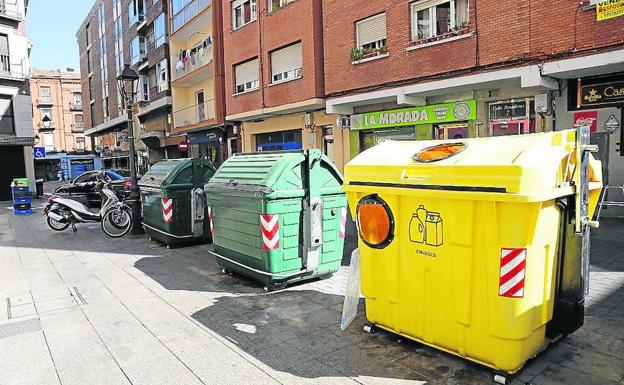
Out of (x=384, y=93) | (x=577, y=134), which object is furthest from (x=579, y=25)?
(x=577, y=134)

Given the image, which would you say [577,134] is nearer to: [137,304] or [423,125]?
[137,304]

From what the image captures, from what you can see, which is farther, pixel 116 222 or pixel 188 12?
pixel 188 12

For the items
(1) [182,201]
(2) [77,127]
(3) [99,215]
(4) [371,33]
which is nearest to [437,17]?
(4) [371,33]

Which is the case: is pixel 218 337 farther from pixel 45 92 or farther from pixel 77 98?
pixel 77 98

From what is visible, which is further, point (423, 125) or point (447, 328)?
point (423, 125)

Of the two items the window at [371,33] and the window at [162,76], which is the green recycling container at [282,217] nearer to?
the window at [371,33]

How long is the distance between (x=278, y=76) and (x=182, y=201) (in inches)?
387

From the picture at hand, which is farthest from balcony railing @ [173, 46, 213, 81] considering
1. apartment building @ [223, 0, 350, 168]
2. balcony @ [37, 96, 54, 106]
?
balcony @ [37, 96, 54, 106]

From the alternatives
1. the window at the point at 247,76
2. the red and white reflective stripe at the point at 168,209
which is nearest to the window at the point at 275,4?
the window at the point at 247,76

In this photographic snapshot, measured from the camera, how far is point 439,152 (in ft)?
12.3

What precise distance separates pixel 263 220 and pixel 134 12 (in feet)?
106

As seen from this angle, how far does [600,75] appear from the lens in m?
9.70

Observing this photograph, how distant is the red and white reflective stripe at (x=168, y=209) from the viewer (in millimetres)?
8648

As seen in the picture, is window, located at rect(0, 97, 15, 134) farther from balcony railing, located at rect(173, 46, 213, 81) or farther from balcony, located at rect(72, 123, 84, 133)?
balcony, located at rect(72, 123, 84, 133)
